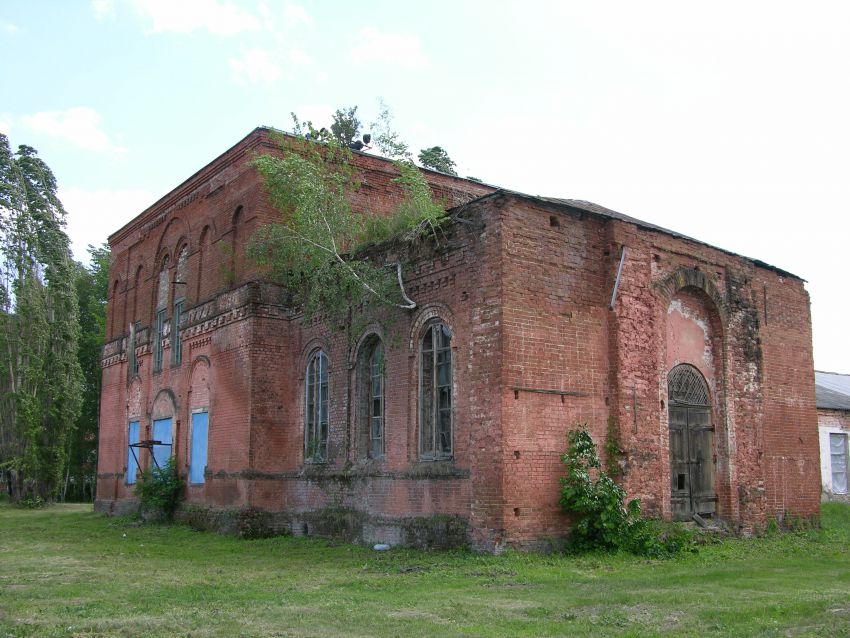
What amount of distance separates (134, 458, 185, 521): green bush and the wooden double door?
11169 mm

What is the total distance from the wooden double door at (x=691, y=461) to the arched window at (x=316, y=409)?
6468mm

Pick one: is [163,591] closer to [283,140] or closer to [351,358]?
[351,358]

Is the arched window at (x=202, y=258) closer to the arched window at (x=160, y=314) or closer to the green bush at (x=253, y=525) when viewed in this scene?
the arched window at (x=160, y=314)

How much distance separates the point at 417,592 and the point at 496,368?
3.77 metres

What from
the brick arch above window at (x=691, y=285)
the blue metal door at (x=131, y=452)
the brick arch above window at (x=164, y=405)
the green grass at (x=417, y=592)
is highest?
the brick arch above window at (x=691, y=285)

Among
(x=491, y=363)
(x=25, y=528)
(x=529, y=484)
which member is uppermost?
(x=491, y=363)

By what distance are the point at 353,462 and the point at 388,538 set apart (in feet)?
6.07

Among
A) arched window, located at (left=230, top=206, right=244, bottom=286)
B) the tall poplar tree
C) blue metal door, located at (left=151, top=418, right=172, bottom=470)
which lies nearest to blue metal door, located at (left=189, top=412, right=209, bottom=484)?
blue metal door, located at (left=151, top=418, right=172, bottom=470)

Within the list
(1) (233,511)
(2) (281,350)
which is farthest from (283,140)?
(1) (233,511)

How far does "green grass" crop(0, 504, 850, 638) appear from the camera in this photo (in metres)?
Answer: 7.55

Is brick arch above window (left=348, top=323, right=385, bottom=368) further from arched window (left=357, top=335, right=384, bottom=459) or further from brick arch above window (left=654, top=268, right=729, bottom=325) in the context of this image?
brick arch above window (left=654, top=268, right=729, bottom=325)

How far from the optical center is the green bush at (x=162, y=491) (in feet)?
63.6


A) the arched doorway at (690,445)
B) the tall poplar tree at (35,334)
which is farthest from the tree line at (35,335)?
the arched doorway at (690,445)

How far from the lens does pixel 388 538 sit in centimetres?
1388
